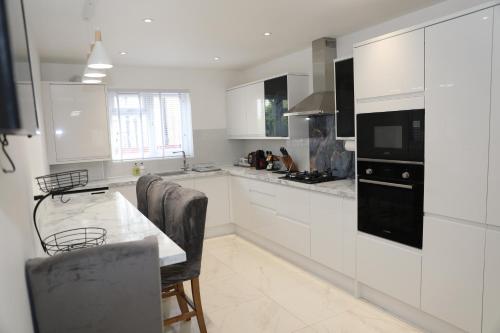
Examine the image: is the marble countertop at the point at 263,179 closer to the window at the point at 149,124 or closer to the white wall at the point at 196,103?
the white wall at the point at 196,103

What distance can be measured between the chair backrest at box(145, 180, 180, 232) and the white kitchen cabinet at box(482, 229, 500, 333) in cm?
203

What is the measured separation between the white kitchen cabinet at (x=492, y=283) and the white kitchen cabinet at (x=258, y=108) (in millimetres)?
2336

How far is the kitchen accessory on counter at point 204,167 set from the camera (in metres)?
4.82

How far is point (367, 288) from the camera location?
2887mm

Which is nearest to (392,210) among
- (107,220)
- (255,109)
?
(107,220)

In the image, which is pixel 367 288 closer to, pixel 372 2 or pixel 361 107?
pixel 361 107

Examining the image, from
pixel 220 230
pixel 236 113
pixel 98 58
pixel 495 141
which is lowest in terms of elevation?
pixel 220 230

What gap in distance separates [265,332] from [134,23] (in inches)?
104

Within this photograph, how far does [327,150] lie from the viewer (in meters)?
3.81

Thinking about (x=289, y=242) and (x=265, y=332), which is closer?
(x=265, y=332)

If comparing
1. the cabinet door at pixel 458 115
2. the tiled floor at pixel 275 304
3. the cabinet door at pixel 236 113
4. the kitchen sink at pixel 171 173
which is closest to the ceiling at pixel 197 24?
the cabinet door at pixel 458 115

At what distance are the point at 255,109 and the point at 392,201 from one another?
2.42m

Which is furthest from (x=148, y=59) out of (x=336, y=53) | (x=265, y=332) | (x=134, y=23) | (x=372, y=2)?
(x=265, y=332)

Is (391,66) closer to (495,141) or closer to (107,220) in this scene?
(495,141)
